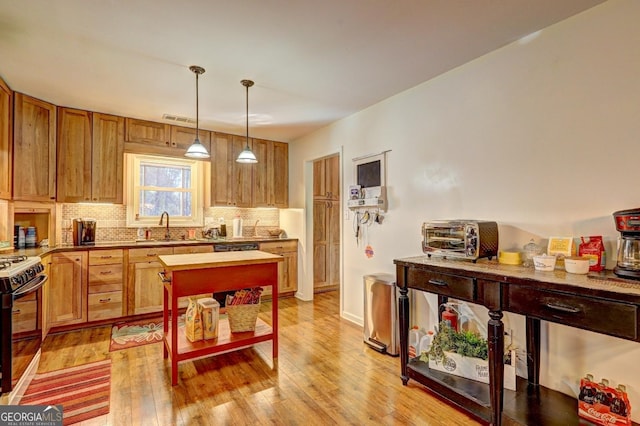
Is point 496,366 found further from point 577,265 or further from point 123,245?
point 123,245

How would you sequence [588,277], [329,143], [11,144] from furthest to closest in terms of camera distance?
[329,143] < [11,144] < [588,277]

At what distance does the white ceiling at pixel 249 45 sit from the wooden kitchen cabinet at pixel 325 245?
7.37ft

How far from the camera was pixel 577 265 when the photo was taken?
5.72ft

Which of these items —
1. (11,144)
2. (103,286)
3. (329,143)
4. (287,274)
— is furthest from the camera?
(287,274)

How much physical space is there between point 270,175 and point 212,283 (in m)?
2.92

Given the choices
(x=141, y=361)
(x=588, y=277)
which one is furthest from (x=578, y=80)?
(x=141, y=361)

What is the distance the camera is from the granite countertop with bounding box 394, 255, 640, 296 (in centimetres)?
147

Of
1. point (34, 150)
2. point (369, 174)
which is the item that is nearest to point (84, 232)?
point (34, 150)

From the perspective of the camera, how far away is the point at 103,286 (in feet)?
11.9

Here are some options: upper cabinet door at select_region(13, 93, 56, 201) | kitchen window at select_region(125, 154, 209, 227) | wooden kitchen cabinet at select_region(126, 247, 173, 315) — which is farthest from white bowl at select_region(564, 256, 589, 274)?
upper cabinet door at select_region(13, 93, 56, 201)

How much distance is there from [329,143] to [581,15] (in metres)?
2.82

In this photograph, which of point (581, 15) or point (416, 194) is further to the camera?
point (416, 194)

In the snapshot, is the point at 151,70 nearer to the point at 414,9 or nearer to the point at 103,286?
the point at 414,9

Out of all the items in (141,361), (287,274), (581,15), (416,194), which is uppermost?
(581,15)
